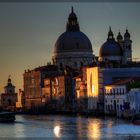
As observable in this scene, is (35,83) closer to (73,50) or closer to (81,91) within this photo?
(73,50)

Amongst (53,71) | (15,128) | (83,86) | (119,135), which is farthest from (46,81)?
(119,135)

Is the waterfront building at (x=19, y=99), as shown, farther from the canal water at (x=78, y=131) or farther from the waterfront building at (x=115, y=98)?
the canal water at (x=78, y=131)

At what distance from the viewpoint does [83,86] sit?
4369 cm

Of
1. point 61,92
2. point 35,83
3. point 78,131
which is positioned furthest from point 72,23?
point 78,131

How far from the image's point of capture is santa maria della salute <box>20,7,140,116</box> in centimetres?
3862

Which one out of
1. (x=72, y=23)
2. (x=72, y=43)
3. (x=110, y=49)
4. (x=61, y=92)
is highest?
(x=72, y=23)

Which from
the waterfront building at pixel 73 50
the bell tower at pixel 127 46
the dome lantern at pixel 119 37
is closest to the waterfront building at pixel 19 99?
the waterfront building at pixel 73 50

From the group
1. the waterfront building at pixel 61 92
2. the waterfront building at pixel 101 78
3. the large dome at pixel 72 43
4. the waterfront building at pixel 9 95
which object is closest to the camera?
the waterfront building at pixel 101 78

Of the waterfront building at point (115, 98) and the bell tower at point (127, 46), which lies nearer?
the waterfront building at point (115, 98)

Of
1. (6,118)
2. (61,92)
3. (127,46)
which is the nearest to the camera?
(6,118)

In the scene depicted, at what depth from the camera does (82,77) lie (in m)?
44.4

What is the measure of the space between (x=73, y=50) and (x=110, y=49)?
3.76 meters

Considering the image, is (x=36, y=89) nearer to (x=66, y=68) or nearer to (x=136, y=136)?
(x=66, y=68)

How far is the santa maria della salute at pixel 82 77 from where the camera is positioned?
1521 inches
